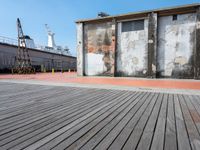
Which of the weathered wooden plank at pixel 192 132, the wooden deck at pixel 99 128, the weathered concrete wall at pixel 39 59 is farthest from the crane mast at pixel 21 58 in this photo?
the weathered wooden plank at pixel 192 132

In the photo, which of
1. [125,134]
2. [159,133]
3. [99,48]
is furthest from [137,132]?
[99,48]

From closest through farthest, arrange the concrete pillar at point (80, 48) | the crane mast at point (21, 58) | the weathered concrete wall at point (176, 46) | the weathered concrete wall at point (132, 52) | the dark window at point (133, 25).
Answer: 1. the weathered concrete wall at point (176, 46)
2. the weathered concrete wall at point (132, 52)
3. the dark window at point (133, 25)
4. the concrete pillar at point (80, 48)
5. the crane mast at point (21, 58)

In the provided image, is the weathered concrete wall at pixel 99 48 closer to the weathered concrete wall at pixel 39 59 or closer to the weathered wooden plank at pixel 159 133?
the weathered wooden plank at pixel 159 133

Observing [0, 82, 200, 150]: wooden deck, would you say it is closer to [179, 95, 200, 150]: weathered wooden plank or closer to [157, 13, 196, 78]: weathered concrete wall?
[179, 95, 200, 150]: weathered wooden plank

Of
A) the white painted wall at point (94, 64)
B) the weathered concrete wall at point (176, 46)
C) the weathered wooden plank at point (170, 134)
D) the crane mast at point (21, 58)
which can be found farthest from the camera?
the crane mast at point (21, 58)

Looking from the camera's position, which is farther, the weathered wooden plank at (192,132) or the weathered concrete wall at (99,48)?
the weathered concrete wall at (99,48)

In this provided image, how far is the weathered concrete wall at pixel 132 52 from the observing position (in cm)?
1547

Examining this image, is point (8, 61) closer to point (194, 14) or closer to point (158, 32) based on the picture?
point (158, 32)

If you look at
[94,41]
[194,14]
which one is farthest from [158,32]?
[94,41]

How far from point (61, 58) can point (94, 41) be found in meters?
23.1

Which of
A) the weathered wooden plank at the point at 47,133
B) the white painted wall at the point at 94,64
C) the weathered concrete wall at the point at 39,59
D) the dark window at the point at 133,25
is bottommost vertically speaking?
the weathered wooden plank at the point at 47,133

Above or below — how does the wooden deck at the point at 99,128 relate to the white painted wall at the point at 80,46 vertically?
below

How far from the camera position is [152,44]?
1492 cm

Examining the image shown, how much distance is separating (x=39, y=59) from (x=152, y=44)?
24.3 metres
